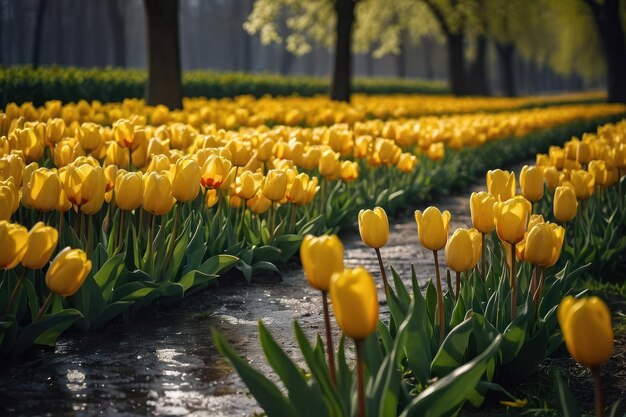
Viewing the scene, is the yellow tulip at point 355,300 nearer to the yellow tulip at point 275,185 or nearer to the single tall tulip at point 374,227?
the single tall tulip at point 374,227

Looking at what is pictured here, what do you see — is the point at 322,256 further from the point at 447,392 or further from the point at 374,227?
the point at 374,227

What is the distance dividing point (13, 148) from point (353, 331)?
3432 mm

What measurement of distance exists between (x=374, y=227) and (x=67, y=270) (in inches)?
38.6

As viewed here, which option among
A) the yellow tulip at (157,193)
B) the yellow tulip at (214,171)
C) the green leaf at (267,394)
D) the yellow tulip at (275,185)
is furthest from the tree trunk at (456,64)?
the green leaf at (267,394)

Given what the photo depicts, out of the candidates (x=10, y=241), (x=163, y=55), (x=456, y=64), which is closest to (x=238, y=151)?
(x=10, y=241)

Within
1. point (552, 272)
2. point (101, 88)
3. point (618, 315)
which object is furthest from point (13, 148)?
point (101, 88)

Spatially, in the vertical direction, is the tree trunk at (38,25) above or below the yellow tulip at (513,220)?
above

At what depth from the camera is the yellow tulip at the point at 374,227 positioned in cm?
273

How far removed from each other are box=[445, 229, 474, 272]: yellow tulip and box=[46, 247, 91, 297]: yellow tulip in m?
1.15

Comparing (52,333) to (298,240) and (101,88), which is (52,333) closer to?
(298,240)

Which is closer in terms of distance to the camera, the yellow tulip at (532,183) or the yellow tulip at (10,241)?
the yellow tulip at (10,241)

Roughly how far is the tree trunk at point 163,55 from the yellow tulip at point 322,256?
10.3 metres

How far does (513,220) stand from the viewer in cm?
279

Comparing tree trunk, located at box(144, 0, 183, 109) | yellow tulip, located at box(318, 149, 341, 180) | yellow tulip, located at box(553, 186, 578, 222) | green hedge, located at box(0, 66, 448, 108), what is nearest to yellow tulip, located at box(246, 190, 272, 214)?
yellow tulip, located at box(318, 149, 341, 180)
